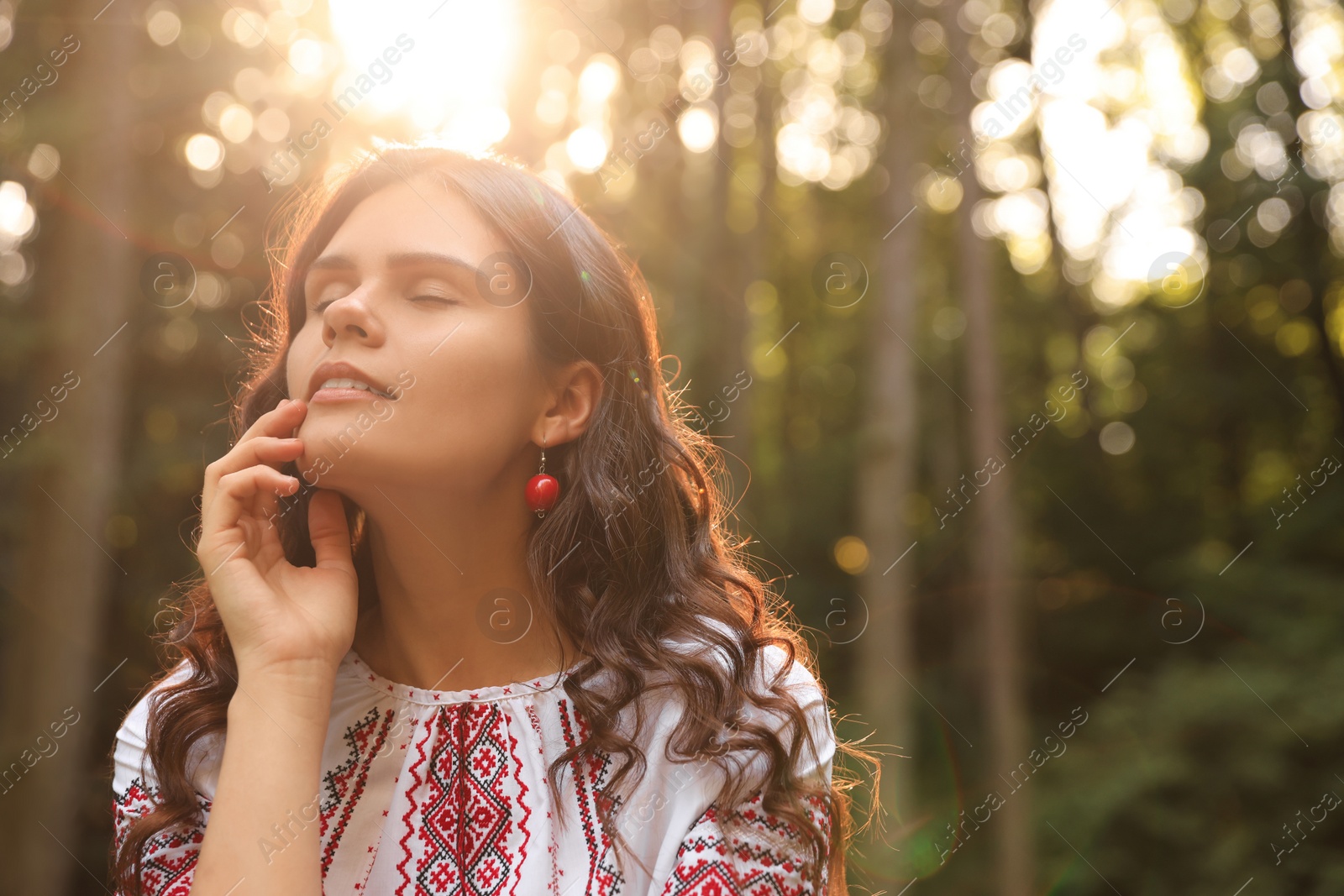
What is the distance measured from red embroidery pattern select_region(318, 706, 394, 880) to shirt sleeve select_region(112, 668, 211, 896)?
23 cm

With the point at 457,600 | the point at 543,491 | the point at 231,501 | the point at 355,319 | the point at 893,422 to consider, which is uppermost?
the point at 355,319

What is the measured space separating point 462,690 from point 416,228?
0.98m

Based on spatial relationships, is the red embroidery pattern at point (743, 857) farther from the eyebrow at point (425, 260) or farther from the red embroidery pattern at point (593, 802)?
the eyebrow at point (425, 260)

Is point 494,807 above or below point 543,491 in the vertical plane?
below

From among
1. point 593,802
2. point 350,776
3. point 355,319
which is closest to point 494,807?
point 593,802

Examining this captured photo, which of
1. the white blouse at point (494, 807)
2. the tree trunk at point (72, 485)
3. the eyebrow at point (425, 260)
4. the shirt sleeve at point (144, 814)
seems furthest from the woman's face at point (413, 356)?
the tree trunk at point (72, 485)

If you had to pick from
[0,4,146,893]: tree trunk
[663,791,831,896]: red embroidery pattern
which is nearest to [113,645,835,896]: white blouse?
[663,791,831,896]: red embroidery pattern

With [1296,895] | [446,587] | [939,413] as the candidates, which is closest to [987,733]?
[1296,895]

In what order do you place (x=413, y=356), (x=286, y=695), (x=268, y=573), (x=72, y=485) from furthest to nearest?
1. (x=72, y=485)
2. (x=268, y=573)
3. (x=413, y=356)
4. (x=286, y=695)

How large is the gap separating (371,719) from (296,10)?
29.0ft

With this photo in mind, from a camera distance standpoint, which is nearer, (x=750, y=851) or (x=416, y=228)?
(x=750, y=851)

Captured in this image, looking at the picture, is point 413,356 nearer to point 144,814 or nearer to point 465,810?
point 465,810

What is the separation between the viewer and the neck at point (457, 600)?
215cm

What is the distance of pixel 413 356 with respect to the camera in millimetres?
1969
